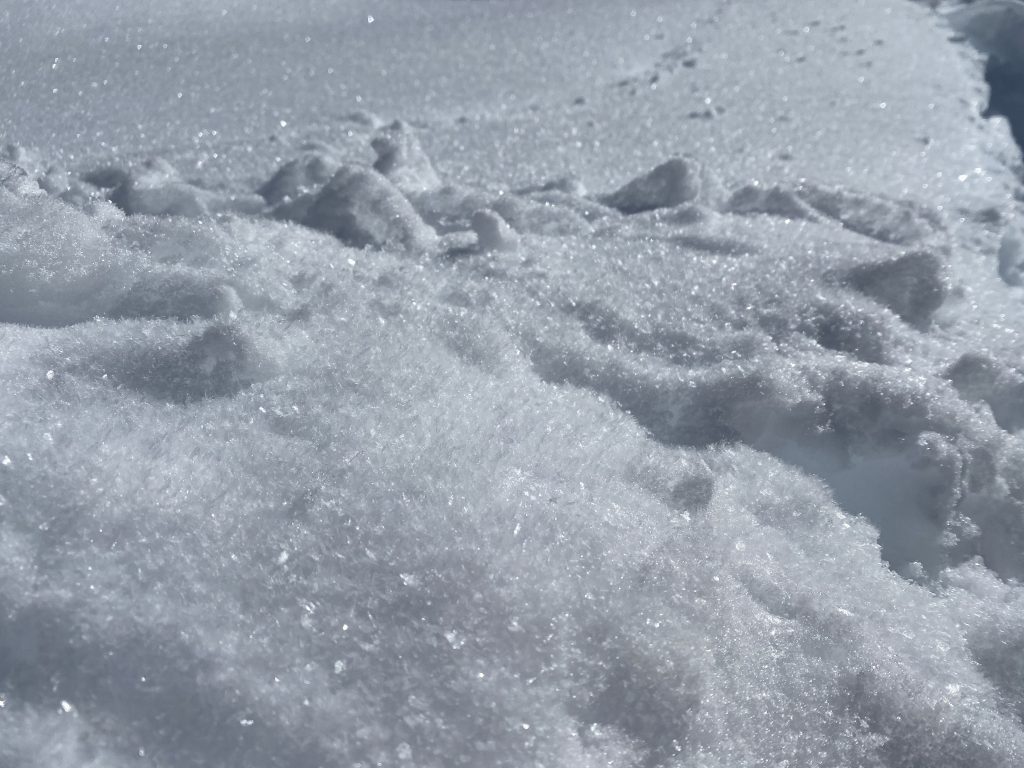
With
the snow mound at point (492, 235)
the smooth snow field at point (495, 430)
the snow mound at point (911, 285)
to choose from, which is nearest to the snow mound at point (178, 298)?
the smooth snow field at point (495, 430)

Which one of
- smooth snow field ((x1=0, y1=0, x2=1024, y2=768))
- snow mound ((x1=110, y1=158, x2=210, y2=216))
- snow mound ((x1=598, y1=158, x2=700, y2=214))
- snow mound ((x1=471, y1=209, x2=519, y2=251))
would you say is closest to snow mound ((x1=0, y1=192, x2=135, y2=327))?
smooth snow field ((x1=0, y1=0, x2=1024, y2=768))

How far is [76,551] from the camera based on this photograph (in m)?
0.76

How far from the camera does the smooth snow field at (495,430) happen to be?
0.71 m

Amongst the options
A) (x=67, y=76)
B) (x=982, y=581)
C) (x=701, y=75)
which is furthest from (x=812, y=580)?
(x=67, y=76)

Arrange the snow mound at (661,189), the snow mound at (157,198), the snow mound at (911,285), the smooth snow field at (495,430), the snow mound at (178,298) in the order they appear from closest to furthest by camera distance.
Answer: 1. the smooth snow field at (495,430)
2. the snow mound at (178,298)
3. the snow mound at (911,285)
4. the snow mound at (157,198)
5. the snow mound at (661,189)

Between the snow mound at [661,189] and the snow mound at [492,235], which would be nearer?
the snow mound at [492,235]

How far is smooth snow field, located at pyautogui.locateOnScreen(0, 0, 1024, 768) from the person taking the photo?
71cm

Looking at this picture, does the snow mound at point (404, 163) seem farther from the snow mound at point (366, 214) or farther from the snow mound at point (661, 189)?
the snow mound at point (661, 189)

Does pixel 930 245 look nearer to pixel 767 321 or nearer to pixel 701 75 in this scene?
pixel 767 321

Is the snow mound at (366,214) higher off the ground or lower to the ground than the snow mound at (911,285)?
higher

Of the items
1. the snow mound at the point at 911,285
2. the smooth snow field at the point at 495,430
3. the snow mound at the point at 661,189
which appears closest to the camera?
the smooth snow field at the point at 495,430

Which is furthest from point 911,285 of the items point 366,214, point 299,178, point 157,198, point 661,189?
point 157,198

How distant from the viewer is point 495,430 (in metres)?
0.92

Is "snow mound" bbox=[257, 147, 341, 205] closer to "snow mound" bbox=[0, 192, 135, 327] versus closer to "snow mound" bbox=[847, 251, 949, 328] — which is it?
"snow mound" bbox=[0, 192, 135, 327]
